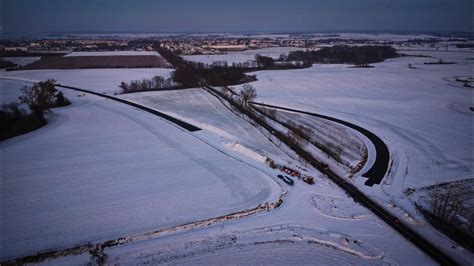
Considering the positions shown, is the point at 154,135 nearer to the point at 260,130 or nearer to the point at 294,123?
the point at 260,130

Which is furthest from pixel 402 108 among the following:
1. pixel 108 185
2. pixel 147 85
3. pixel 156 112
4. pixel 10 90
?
pixel 10 90

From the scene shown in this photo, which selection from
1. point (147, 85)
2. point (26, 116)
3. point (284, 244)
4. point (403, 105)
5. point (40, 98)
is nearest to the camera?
point (284, 244)

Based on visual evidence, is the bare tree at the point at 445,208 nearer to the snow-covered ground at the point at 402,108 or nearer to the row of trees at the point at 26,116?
the snow-covered ground at the point at 402,108

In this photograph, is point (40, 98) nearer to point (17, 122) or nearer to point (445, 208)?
point (17, 122)

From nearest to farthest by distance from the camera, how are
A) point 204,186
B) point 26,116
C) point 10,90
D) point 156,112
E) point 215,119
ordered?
point 204,186
point 26,116
point 215,119
point 156,112
point 10,90

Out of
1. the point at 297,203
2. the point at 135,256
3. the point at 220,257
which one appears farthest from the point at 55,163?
A: the point at 297,203

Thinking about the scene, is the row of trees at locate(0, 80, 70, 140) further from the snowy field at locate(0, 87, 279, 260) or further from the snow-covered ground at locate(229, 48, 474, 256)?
the snow-covered ground at locate(229, 48, 474, 256)
